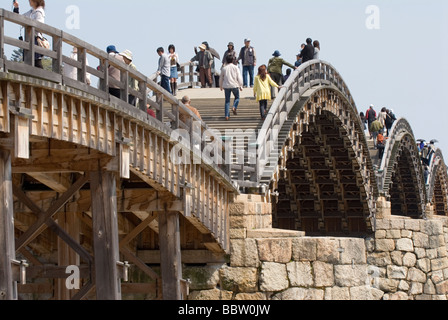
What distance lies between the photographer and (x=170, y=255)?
18.0m

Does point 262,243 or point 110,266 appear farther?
point 262,243

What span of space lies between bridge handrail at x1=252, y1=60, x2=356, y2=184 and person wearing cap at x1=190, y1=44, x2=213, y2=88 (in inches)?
133

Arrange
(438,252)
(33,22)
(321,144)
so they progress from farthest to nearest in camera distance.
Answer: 1. (438,252)
2. (321,144)
3. (33,22)

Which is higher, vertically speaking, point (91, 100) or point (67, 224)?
point (91, 100)

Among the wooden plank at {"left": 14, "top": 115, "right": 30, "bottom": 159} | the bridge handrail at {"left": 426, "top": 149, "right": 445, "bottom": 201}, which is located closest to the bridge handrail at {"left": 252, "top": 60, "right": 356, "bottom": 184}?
the wooden plank at {"left": 14, "top": 115, "right": 30, "bottom": 159}

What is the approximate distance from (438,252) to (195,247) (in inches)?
811

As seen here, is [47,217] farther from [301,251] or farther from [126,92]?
[301,251]

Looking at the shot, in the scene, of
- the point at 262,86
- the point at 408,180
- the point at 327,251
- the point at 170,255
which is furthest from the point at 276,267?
the point at 408,180

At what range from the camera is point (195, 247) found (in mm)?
20688

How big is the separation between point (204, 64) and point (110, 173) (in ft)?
58.9

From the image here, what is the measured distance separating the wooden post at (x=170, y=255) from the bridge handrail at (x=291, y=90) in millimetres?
4320

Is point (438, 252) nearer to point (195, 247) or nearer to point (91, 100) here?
point (195, 247)

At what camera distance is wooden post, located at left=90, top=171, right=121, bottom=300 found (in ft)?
49.3
